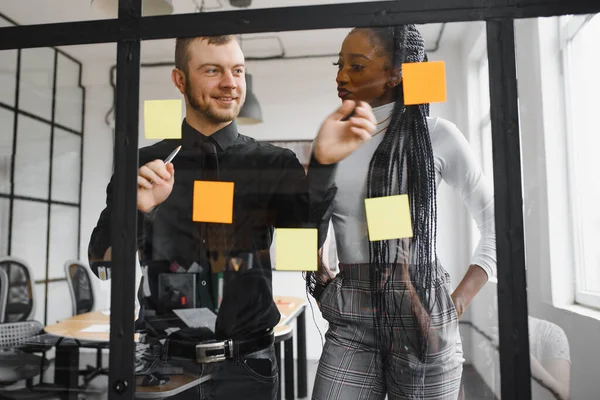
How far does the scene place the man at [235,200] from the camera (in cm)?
135

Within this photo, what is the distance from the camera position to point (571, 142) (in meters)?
1.29

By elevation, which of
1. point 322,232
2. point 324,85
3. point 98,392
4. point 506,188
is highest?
point 324,85

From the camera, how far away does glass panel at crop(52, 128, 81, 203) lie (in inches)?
58.2

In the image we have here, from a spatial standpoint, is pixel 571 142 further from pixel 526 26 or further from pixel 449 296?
pixel 449 296

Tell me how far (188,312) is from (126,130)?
22.8 inches

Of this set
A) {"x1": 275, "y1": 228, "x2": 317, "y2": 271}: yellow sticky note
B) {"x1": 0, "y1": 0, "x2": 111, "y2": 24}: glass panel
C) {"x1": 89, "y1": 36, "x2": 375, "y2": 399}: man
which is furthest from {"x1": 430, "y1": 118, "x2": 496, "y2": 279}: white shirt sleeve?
{"x1": 0, "y1": 0, "x2": 111, "y2": 24}: glass panel

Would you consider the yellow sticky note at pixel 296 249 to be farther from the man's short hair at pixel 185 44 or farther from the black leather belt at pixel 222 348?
the man's short hair at pixel 185 44

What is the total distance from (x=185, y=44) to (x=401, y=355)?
110 cm

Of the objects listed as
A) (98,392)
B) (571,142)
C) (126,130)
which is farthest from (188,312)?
(571,142)

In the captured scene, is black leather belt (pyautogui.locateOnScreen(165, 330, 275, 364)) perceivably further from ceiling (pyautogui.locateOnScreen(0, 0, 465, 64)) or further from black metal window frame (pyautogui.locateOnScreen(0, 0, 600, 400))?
ceiling (pyautogui.locateOnScreen(0, 0, 465, 64))

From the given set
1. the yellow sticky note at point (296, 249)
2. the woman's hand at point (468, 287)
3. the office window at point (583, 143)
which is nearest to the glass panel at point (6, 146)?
the yellow sticky note at point (296, 249)

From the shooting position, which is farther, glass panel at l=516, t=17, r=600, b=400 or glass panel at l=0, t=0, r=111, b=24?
glass panel at l=0, t=0, r=111, b=24

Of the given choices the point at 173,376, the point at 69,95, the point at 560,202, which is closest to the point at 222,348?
the point at 173,376

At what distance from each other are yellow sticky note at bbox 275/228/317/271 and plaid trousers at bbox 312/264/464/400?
0.46ft
